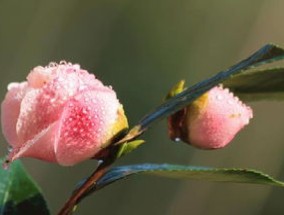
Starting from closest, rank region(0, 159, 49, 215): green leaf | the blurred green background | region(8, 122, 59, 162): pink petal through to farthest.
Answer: region(8, 122, 59, 162): pink petal, region(0, 159, 49, 215): green leaf, the blurred green background

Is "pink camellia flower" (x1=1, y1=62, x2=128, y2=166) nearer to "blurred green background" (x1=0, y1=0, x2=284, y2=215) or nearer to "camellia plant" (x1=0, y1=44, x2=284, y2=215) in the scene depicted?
"camellia plant" (x1=0, y1=44, x2=284, y2=215)

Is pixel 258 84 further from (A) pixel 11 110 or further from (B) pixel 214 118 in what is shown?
(A) pixel 11 110

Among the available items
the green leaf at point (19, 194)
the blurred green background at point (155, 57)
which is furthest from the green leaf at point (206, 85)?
the blurred green background at point (155, 57)

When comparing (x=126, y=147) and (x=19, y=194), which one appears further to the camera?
(x=19, y=194)

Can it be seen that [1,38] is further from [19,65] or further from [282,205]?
[282,205]

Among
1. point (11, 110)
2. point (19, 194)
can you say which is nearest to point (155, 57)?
point (19, 194)

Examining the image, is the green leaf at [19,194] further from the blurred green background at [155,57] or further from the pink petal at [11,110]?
the blurred green background at [155,57]

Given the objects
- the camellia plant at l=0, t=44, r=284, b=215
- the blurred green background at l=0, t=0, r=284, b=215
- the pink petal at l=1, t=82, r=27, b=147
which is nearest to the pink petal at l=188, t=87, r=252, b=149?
the camellia plant at l=0, t=44, r=284, b=215
